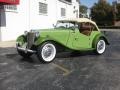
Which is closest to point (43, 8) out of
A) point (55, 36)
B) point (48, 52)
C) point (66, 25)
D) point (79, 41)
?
point (66, 25)

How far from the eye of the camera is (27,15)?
2431cm

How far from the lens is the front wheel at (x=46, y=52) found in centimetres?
1097

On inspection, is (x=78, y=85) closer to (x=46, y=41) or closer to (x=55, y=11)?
(x=46, y=41)

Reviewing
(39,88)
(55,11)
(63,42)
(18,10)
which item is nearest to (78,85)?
(39,88)

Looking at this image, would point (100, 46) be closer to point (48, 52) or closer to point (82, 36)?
point (82, 36)

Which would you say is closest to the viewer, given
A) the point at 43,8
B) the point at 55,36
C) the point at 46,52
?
the point at 46,52

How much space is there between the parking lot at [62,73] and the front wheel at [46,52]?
23cm

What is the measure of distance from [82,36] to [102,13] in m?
58.0

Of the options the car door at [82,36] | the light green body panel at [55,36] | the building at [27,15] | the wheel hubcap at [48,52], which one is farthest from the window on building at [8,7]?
the wheel hubcap at [48,52]

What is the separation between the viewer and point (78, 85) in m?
7.82

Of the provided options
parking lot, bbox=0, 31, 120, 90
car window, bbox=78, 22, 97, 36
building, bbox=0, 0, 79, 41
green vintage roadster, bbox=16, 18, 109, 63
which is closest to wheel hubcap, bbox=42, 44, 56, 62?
green vintage roadster, bbox=16, 18, 109, 63

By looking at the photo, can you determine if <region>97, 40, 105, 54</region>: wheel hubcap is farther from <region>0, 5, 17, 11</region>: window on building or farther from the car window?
<region>0, 5, 17, 11</region>: window on building

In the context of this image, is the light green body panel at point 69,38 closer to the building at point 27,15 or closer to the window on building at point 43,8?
the building at point 27,15

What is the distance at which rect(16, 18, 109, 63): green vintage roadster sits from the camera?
1117 cm
